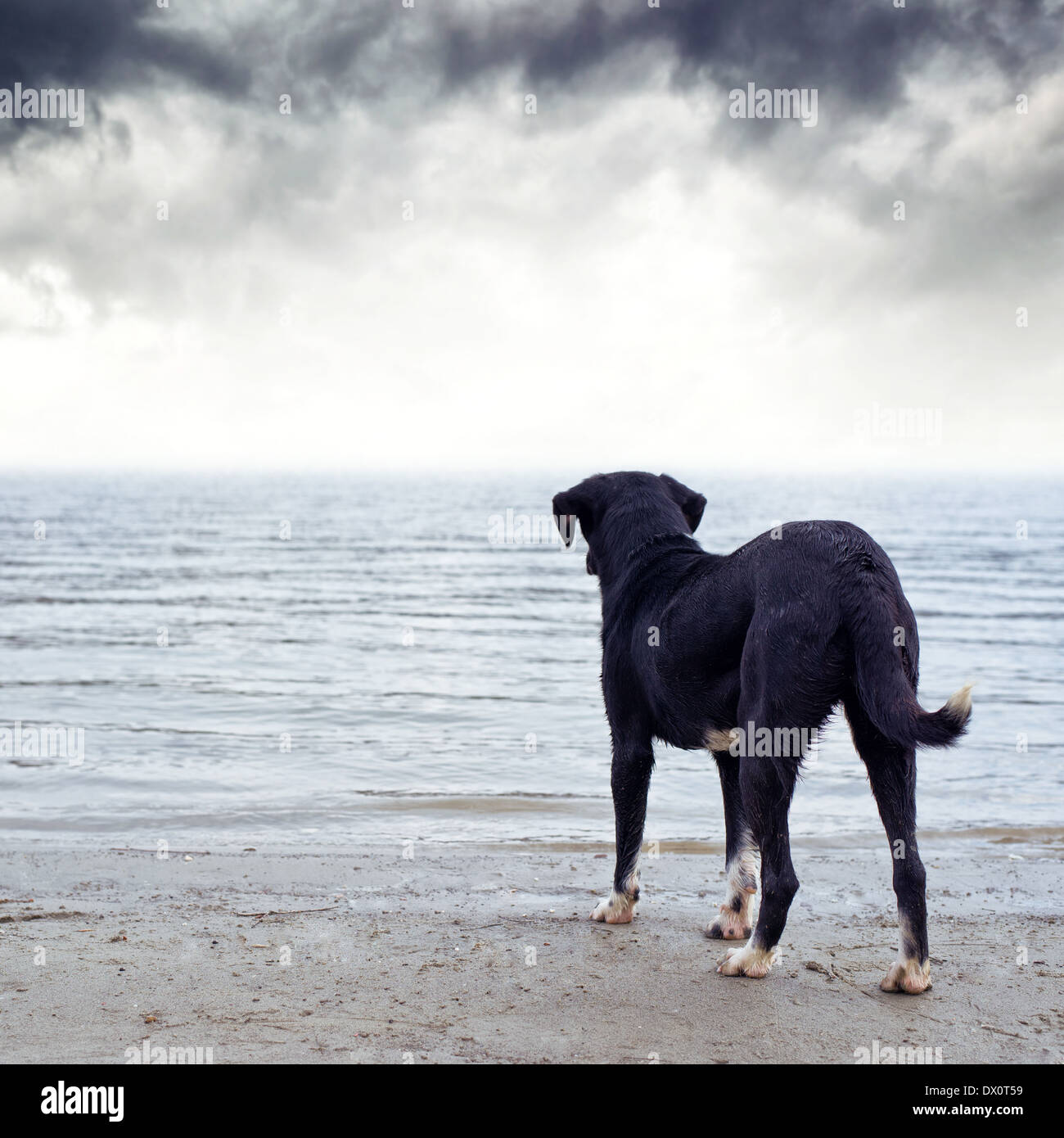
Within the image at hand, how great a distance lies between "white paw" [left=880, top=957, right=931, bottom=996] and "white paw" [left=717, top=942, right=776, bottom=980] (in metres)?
0.50

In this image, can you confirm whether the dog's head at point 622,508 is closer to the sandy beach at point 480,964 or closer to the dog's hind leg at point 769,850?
the dog's hind leg at point 769,850

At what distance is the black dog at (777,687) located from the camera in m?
4.07

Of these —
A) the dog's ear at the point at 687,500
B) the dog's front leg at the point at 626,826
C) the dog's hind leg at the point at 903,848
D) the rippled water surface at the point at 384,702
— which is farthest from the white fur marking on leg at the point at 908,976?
the rippled water surface at the point at 384,702

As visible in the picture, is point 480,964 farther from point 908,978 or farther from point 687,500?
point 687,500

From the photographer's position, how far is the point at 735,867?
522 centimetres

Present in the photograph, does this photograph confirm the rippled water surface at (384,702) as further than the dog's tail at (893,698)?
Yes

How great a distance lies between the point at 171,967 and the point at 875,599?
3.43m

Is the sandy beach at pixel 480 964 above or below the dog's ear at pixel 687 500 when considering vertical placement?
below

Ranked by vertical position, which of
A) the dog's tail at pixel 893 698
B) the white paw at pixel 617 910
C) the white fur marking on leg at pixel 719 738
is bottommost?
the white paw at pixel 617 910

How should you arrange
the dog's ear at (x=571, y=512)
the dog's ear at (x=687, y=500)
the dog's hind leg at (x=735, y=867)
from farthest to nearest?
the dog's ear at (x=687, y=500), the dog's ear at (x=571, y=512), the dog's hind leg at (x=735, y=867)

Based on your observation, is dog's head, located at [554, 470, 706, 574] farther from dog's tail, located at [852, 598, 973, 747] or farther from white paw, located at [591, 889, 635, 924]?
white paw, located at [591, 889, 635, 924]

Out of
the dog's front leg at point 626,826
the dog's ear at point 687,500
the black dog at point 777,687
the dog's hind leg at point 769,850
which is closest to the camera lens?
the black dog at point 777,687
